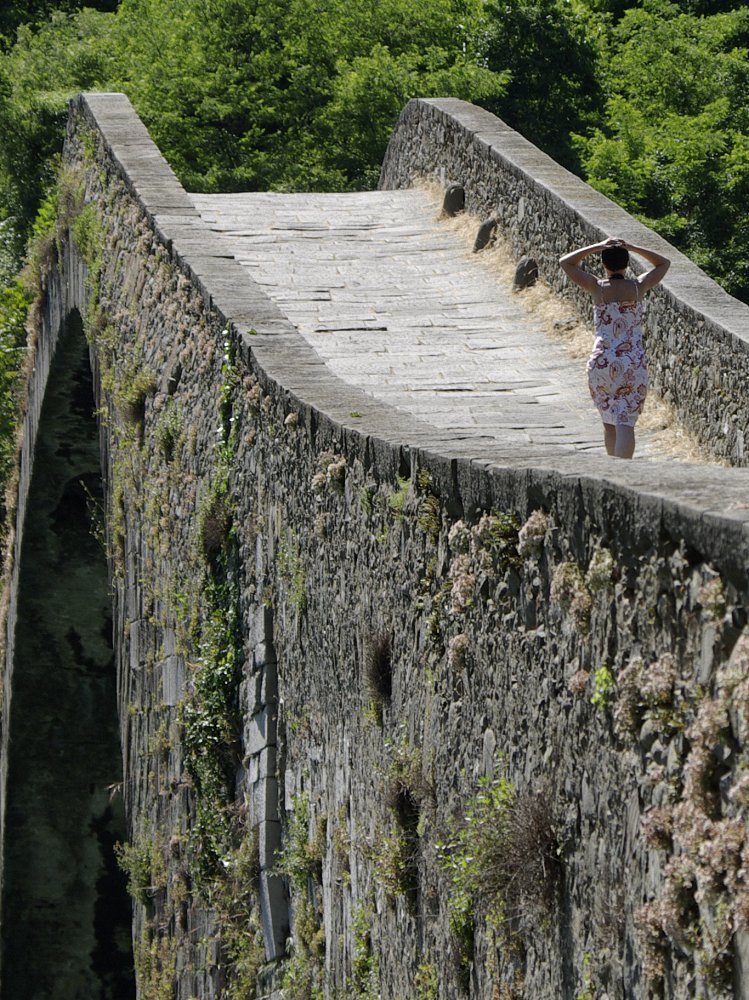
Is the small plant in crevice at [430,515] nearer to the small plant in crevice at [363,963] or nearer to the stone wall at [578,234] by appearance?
the small plant in crevice at [363,963]

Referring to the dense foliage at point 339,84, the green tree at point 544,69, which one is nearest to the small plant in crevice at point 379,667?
the dense foliage at point 339,84

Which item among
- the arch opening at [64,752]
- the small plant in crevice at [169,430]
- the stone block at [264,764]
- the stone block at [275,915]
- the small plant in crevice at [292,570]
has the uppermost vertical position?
the small plant in crevice at [169,430]

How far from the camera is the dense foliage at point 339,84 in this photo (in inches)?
678

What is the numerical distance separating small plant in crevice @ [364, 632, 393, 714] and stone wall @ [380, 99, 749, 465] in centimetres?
205

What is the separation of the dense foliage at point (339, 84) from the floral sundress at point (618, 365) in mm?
10262

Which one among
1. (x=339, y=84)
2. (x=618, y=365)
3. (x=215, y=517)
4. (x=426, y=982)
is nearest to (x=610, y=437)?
(x=618, y=365)

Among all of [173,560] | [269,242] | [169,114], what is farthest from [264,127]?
[173,560]

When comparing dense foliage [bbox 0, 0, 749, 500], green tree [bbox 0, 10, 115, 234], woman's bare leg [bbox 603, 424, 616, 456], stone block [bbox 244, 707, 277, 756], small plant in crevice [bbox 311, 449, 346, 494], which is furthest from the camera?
green tree [bbox 0, 10, 115, 234]

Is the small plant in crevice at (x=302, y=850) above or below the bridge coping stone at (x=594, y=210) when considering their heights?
below

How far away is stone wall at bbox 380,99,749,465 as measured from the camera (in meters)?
6.34

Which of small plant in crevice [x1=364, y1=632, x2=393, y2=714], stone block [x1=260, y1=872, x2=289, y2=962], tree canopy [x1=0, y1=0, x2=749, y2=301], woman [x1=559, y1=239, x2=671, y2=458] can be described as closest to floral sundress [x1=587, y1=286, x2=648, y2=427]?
woman [x1=559, y1=239, x2=671, y2=458]

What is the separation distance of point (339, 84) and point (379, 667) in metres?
14.2

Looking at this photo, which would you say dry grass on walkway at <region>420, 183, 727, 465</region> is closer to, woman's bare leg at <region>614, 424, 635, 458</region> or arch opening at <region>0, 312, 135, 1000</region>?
woman's bare leg at <region>614, 424, 635, 458</region>

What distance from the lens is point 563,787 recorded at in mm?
3127
